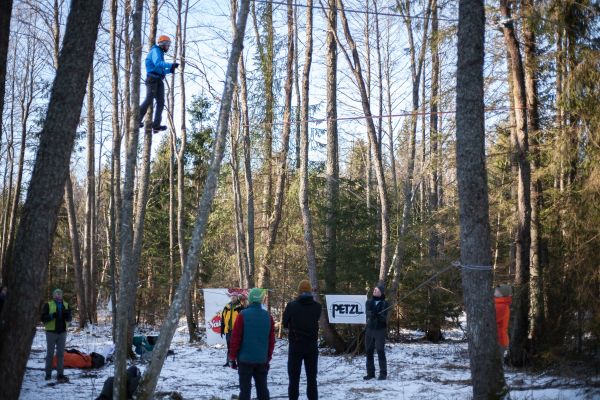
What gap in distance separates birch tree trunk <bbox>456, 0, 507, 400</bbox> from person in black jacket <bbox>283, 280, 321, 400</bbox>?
6.45ft

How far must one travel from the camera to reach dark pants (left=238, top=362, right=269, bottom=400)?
22.1 ft

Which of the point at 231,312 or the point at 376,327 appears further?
the point at 231,312

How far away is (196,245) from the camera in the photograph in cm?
711

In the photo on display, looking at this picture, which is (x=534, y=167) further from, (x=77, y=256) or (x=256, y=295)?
(x=77, y=256)

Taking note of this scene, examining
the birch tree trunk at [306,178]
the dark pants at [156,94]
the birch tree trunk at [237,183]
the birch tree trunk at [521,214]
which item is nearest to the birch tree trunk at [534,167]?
the birch tree trunk at [521,214]

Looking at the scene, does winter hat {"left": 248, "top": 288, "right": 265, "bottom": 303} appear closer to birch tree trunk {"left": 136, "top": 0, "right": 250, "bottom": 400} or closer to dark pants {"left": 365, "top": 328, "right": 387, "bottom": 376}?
birch tree trunk {"left": 136, "top": 0, "right": 250, "bottom": 400}

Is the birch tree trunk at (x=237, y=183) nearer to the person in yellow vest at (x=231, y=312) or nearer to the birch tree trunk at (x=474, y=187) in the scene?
the person in yellow vest at (x=231, y=312)

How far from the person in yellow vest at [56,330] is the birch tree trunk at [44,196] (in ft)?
15.6

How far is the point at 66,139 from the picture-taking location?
6.32 meters

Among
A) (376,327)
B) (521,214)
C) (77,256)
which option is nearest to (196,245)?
(376,327)

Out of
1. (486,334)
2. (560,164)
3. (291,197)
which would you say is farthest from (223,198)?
(486,334)

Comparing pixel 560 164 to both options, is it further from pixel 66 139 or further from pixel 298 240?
pixel 298 240

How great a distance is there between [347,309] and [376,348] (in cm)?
363

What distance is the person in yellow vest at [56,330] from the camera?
10.4 metres
